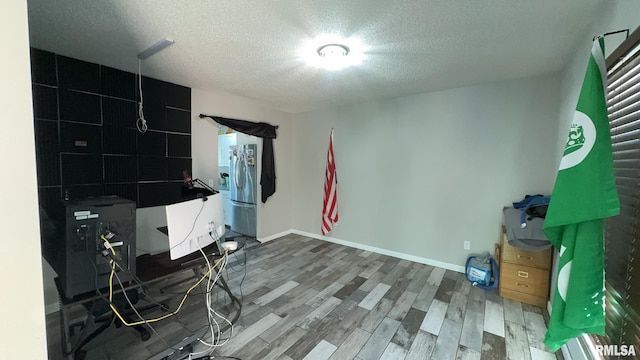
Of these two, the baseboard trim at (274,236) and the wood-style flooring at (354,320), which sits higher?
the baseboard trim at (274,236)

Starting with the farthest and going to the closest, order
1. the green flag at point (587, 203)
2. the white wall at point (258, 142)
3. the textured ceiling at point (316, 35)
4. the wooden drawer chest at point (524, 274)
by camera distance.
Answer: the white wall at point (258, 142), the wooden drawer chest at point (524, 274), the textured ceiling at point (316, 35), the green flag at point (587, 203)

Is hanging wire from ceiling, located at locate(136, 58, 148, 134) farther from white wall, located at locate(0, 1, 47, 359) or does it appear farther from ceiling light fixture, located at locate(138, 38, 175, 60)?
white wall, located at locate(0, 1, 47, 359)

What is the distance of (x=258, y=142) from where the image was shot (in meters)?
4.40

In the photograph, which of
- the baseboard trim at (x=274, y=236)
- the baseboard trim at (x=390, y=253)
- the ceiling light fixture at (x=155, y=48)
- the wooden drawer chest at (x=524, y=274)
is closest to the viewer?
the ceiling light fixture at (x=155, y=48)

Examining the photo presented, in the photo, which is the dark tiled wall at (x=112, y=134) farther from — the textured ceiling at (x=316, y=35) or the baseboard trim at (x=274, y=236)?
the baseboard trim at (x=274, y=236)

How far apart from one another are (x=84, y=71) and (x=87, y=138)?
690mm

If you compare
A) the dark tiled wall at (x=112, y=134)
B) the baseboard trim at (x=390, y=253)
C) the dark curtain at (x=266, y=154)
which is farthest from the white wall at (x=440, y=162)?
the dark tiled wall at (x=112, y=134)

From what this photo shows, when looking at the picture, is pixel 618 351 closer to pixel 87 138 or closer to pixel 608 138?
pixel 608 138

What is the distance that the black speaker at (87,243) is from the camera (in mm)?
1300

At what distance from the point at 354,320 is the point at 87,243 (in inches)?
82.7

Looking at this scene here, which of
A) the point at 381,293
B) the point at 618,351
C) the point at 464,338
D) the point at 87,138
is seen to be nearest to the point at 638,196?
the point at 618,351

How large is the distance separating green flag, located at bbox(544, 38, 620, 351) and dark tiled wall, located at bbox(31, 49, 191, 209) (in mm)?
3441

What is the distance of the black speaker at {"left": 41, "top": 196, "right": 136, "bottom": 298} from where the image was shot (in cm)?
130

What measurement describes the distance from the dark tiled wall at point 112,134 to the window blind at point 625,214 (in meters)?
3.76
